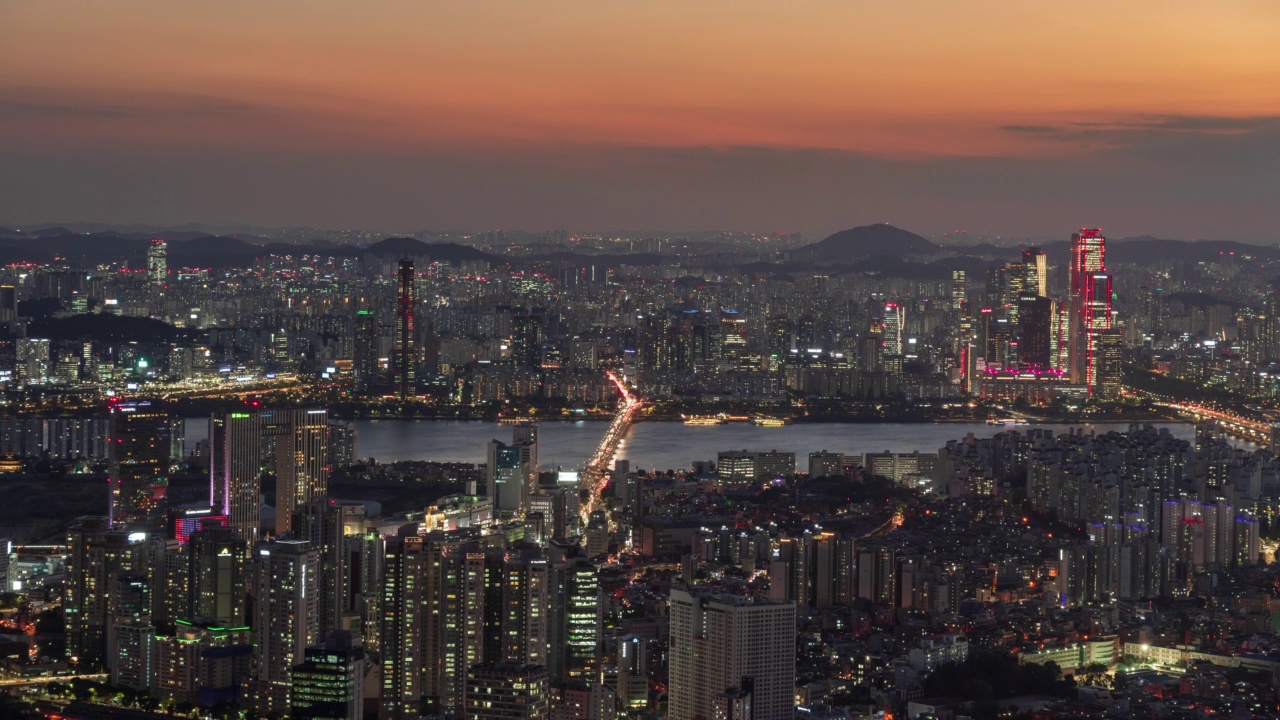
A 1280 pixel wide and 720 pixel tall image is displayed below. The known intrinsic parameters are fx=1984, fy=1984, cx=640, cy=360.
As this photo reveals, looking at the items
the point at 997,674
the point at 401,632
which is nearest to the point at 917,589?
the point at 997,674

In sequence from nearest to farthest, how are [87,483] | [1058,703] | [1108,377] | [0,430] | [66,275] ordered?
[1058,703]
[87,483]
[0,430]
[1108,377]
[66,275]

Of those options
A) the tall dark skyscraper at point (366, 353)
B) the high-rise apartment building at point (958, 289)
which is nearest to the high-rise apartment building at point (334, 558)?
the tall dark skyscraper at point (366, 353)

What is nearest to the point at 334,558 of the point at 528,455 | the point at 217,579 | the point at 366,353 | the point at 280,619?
the point at 217,579

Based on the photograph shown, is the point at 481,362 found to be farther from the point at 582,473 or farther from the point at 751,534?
the point at 751,534

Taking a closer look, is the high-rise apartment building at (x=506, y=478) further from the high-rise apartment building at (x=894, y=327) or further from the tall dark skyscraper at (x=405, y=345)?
the high-rise apartment building at (x=894, y=327)

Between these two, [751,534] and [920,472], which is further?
[920,472]
